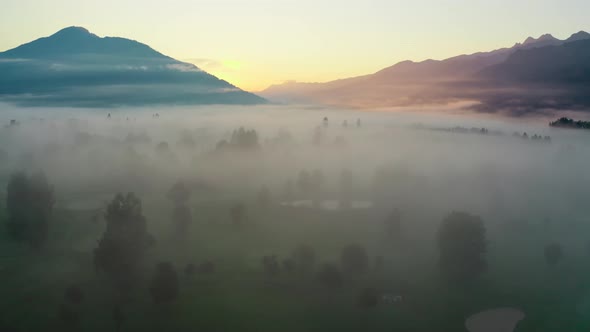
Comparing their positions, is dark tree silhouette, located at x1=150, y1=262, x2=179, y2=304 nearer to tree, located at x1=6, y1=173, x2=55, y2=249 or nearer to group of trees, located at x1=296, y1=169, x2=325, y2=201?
tree, located at x1=6, y1=173, x2=55, y2=249

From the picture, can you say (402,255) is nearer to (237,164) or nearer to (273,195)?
(273,195)

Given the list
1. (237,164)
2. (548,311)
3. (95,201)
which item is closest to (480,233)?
(548,311)

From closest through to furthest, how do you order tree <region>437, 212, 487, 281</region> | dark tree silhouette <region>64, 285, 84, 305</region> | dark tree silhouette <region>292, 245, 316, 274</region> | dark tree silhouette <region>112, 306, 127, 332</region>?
dark tree silhouette <region>112, 306, 127, 332</region> < dark tree silhouette <region>64, 285, 84, 305</region> < tree <region>437, 212, 487, 281</region> < dark tree silhouette <region>292, 245, 316, 274</region>

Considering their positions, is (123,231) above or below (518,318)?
above

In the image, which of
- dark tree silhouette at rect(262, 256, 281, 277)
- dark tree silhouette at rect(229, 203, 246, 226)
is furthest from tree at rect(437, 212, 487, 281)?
dark tree silhouette at rect(229, 203, 246, 226)

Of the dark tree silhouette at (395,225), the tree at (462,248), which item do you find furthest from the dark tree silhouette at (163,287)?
the dark tree silhouette at (395,225)

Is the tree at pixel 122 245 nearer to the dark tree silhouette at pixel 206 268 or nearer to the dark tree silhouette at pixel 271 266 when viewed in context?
the dark tree silhouette at pixel 206 268
